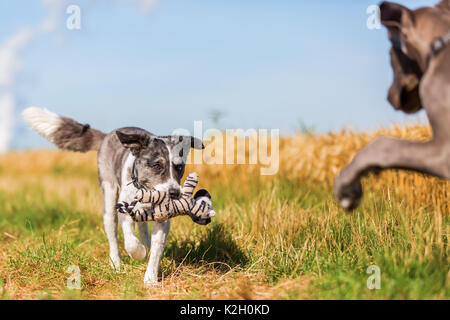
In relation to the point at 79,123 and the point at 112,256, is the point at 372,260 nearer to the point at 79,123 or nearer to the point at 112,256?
the point at 112,256

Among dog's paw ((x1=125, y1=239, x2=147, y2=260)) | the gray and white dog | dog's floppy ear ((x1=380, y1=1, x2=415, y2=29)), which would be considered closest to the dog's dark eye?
the gray and white dog

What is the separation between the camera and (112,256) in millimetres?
5273

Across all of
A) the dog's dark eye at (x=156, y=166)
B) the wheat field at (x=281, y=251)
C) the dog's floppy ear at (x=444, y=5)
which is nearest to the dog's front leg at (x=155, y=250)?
the wheat field at (x=281, y=251)

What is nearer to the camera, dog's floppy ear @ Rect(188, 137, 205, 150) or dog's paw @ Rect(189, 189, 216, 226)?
dog's paw @ Rect(189, 189, 216, 226)

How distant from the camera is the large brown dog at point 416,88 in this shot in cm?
331

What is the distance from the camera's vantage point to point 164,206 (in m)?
4.15

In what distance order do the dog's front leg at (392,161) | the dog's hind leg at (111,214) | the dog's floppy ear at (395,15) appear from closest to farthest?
the dog's front leg at (392,161) → the dog's floppy ear at (395,15) → the dog's hind leg at (111,214)

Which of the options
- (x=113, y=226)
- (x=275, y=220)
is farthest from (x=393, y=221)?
(x=113, y=226)

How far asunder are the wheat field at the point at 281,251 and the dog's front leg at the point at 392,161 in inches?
31.8

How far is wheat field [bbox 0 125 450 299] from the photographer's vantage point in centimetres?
389

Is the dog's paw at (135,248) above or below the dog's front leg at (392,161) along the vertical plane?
below

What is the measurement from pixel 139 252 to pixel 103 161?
49.5 inches

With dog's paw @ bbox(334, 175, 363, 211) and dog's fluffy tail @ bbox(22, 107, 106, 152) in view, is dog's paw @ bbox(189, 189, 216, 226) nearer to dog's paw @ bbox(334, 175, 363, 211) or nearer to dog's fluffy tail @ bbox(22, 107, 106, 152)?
dog's paw @ bbox(334, 175, 363, 211)

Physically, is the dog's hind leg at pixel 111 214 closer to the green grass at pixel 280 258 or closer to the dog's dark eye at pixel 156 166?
the green grass at pixel 280 258
